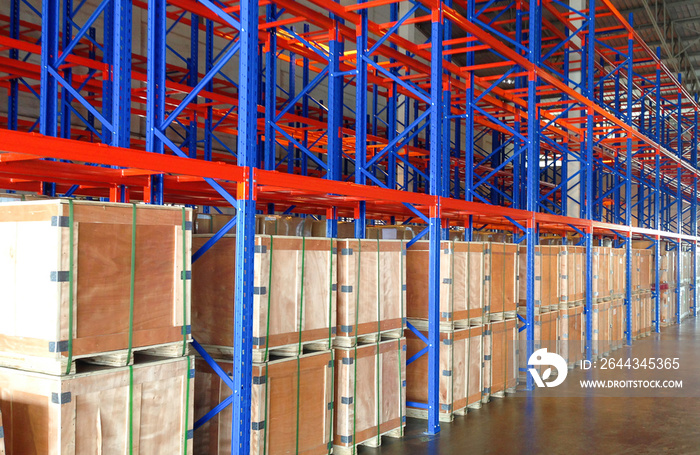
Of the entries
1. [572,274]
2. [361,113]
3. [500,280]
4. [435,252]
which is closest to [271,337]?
[435,252]

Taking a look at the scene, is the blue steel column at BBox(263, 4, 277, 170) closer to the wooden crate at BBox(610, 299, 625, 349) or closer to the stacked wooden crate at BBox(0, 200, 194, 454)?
the stacked wooden crate at BBox(0, 200, 194, 454)

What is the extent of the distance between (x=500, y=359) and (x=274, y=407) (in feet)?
17.7

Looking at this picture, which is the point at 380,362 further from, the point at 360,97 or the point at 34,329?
the point at 34,329

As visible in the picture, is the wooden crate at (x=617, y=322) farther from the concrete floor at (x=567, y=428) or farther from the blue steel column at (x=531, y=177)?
the blue steel column at (x=531, y=177)

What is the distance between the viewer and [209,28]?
12477mm

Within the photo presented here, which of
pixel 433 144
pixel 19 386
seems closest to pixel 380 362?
pixel 433 144

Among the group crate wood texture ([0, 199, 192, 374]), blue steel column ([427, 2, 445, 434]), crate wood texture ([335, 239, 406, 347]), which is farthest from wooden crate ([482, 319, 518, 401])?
crate wood texture ([0, 199, 192, 374])

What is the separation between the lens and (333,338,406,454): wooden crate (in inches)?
283

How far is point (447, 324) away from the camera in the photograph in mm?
9180

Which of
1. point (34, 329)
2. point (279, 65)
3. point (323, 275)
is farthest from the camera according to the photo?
point (279, 65)

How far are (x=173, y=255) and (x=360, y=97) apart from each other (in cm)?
454

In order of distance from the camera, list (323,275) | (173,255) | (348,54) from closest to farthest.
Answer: (173,255)
(323,275)
(348,54)

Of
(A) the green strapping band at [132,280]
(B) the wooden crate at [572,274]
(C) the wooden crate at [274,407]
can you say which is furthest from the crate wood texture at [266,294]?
(B) the wooden crate at [572,274]

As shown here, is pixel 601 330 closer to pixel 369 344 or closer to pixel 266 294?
pixel 369 344
